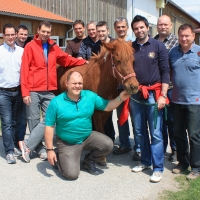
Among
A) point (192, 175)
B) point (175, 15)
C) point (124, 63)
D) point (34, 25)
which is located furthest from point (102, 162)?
point (175, 15)

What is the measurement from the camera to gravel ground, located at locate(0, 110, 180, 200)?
3684 mm

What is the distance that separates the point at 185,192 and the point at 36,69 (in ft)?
8.92

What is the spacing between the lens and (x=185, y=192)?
12.3 feet

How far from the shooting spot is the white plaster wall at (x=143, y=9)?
20109mm

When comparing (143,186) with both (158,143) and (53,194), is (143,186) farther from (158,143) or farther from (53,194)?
(53,194)

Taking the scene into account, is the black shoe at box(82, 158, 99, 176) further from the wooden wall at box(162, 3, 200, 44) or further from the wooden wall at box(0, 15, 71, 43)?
the wooden wall at box(162, 3, 200, 44)

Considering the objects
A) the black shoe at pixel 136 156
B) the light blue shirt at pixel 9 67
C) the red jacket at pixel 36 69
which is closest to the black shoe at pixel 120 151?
the black shoe at pixel 136 156

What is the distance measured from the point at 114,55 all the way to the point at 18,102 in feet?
6.11

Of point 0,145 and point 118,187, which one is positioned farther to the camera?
point 0,145

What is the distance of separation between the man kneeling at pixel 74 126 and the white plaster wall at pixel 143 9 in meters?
14.7

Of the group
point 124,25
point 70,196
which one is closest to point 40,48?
point 124,25

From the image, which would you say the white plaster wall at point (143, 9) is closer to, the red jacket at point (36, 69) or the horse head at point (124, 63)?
the red jacket at point (36, 69)

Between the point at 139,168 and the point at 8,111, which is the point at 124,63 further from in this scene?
the point at 8,111

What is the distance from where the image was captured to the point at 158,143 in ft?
13.5
